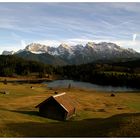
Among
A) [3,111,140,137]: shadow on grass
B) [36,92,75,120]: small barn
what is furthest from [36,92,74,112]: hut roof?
[3,111,140,137]: shadow on grass

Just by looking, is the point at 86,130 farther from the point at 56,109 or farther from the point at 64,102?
the point at 64,102

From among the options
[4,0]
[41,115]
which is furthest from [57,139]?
[41,115]

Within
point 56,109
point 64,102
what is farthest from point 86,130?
point 64,102

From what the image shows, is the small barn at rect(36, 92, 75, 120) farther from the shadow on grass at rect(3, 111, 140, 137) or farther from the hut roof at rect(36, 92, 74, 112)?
the shadow on grass at rect(3, 111, 140, 137)

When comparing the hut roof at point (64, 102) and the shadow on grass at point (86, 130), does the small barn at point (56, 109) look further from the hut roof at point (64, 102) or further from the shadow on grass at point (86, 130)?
the shadow on grass at point (86, 130)

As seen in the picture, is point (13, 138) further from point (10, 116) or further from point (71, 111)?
point (71, 111)

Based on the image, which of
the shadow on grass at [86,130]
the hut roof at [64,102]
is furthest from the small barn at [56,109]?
the shadow on grass at [86,130]

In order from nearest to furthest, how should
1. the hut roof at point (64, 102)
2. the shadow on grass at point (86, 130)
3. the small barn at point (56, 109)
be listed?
the shadow on grass at point (86, 130) → the small barn at point (56, 109) → the hut roof at point (64, 102)

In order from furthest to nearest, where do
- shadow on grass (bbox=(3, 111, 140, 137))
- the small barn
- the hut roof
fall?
the hut roof, the small barn, shadow on grass (bbox=(3, 111, 140, 137))

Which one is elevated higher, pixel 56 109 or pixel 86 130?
pixel 86 130

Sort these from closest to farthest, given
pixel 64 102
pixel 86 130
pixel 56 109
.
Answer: pixel 86 130 < pixel 56 109 < pixel 64 102

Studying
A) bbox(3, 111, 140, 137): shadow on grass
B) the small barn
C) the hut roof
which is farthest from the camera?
the hut roof

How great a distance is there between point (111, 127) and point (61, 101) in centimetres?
2914

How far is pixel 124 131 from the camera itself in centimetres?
3769
